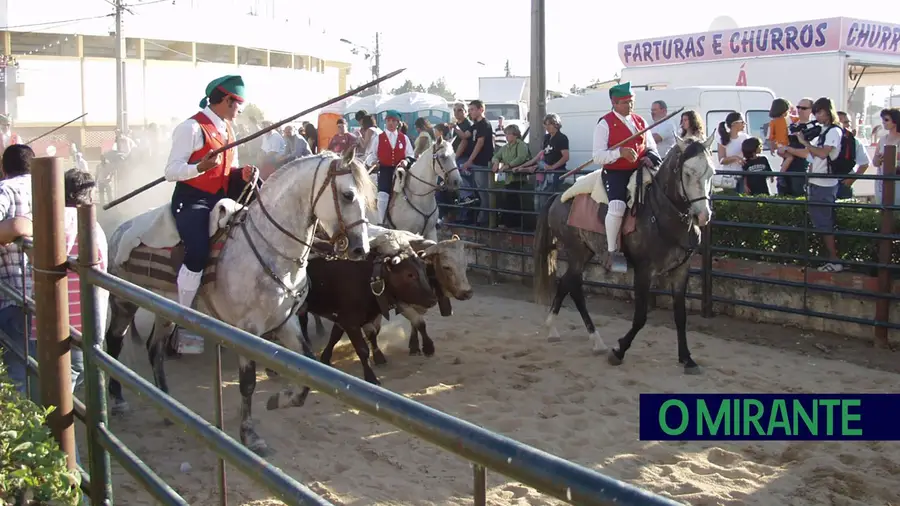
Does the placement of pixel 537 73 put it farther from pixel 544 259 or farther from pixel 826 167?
pixel 826 167

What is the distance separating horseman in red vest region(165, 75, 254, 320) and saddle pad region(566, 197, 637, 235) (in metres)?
3.44

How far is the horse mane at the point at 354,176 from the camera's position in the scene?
533cm

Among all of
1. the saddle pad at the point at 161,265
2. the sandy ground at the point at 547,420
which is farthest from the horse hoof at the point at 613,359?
the saddle pad at the point at 161,265

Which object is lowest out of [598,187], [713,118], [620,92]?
[598,187]

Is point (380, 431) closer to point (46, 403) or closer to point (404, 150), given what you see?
point (46, 403)

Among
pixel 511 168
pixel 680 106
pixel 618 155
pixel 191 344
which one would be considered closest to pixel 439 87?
pixel 680 106

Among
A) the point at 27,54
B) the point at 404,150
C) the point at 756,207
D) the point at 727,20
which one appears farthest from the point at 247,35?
the point at 756,207

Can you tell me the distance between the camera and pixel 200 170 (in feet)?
17.6

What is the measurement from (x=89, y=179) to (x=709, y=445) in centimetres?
414

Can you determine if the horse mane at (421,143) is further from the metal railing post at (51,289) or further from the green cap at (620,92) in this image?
the metal railing post at (51,289)

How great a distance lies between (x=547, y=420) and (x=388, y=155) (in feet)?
18.0

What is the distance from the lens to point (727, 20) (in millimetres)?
24469

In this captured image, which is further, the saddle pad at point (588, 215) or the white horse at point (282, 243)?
the saddle pad at point (588, 215)

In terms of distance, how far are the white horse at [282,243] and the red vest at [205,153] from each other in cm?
33
